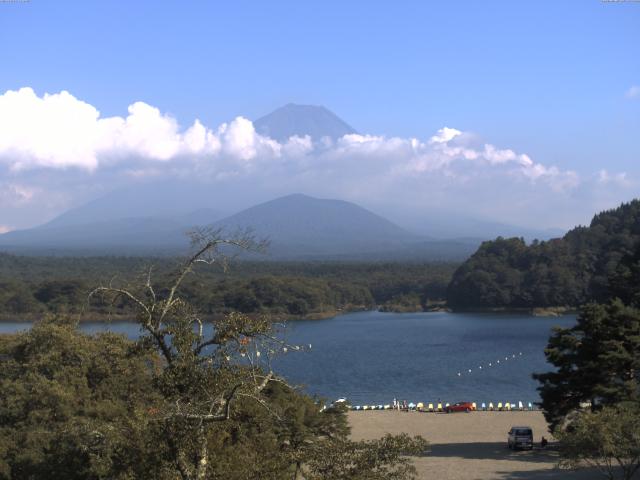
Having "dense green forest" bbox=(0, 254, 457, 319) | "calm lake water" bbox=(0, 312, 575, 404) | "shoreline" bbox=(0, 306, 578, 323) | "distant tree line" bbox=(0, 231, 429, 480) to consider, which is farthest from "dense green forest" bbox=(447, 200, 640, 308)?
"distant tree line" bbox=(0, 231, 429, 480)

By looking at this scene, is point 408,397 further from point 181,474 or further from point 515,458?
point 181,474

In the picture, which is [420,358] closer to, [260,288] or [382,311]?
[260,288]

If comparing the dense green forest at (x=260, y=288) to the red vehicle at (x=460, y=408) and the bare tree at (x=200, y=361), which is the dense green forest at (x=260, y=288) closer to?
the red vehicle at (x=460, y=408)

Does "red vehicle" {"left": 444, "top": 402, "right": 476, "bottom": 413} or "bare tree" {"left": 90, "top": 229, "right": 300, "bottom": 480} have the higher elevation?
"bare tree" {"left": 90, "top": 229, "right": 300, "bottom": 480}

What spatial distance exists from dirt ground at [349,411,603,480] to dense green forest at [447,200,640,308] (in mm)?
34173

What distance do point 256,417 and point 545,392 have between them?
9.39 metres

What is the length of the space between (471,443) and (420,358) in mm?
18879

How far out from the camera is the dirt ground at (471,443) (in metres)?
13.2

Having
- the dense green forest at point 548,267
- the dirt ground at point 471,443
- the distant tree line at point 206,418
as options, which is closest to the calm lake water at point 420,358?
the dense green forest at point 548,267

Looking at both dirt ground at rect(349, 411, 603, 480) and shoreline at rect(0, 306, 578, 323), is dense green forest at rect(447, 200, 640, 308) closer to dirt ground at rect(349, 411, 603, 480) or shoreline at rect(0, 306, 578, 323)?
shoreline at rect(0, 306, 578, 323)

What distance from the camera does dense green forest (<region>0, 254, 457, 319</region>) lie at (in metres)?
52.1

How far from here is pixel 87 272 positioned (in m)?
71.6

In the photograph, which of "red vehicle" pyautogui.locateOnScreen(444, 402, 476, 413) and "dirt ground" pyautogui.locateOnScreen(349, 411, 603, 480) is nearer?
"dirt ground" pyautogui.locateOnScreen(349, 411, 603, 480)

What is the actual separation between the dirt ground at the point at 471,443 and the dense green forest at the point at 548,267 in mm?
34173
